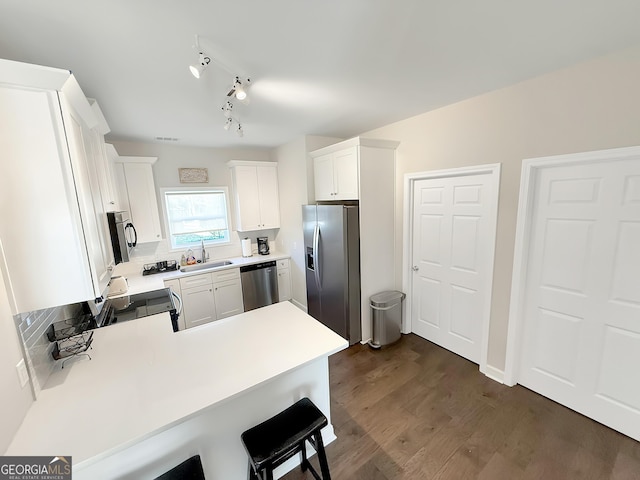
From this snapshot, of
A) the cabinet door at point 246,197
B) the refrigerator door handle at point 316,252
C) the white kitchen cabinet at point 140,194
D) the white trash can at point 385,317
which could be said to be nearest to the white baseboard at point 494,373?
the white trash can at point 385,317

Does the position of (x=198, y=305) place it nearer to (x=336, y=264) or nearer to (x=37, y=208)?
(x=336, y=264)

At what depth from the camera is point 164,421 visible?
3.58 ft

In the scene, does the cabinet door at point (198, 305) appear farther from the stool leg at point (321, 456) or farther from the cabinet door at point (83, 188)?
the stool leg at point (321, 456)

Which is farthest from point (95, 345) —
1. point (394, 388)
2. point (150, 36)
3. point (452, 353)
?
point (452, 353)

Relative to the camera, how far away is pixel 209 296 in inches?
143

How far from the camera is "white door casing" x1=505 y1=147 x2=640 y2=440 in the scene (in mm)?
1787

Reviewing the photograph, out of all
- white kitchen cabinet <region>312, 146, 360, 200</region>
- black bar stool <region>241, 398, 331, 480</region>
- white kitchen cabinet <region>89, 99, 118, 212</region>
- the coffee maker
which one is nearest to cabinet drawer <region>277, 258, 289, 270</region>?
the coffee maker

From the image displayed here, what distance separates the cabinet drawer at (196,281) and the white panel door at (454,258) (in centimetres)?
274

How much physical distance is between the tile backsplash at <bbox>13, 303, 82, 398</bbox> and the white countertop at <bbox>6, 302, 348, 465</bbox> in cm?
6

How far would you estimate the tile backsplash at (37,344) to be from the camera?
1227 mm

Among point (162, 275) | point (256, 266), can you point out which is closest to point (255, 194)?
point (256, 266)

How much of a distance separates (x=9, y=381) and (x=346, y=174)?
289 centimetres

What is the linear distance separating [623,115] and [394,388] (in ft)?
8.69

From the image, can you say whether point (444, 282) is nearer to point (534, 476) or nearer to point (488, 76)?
point (534, 476)
